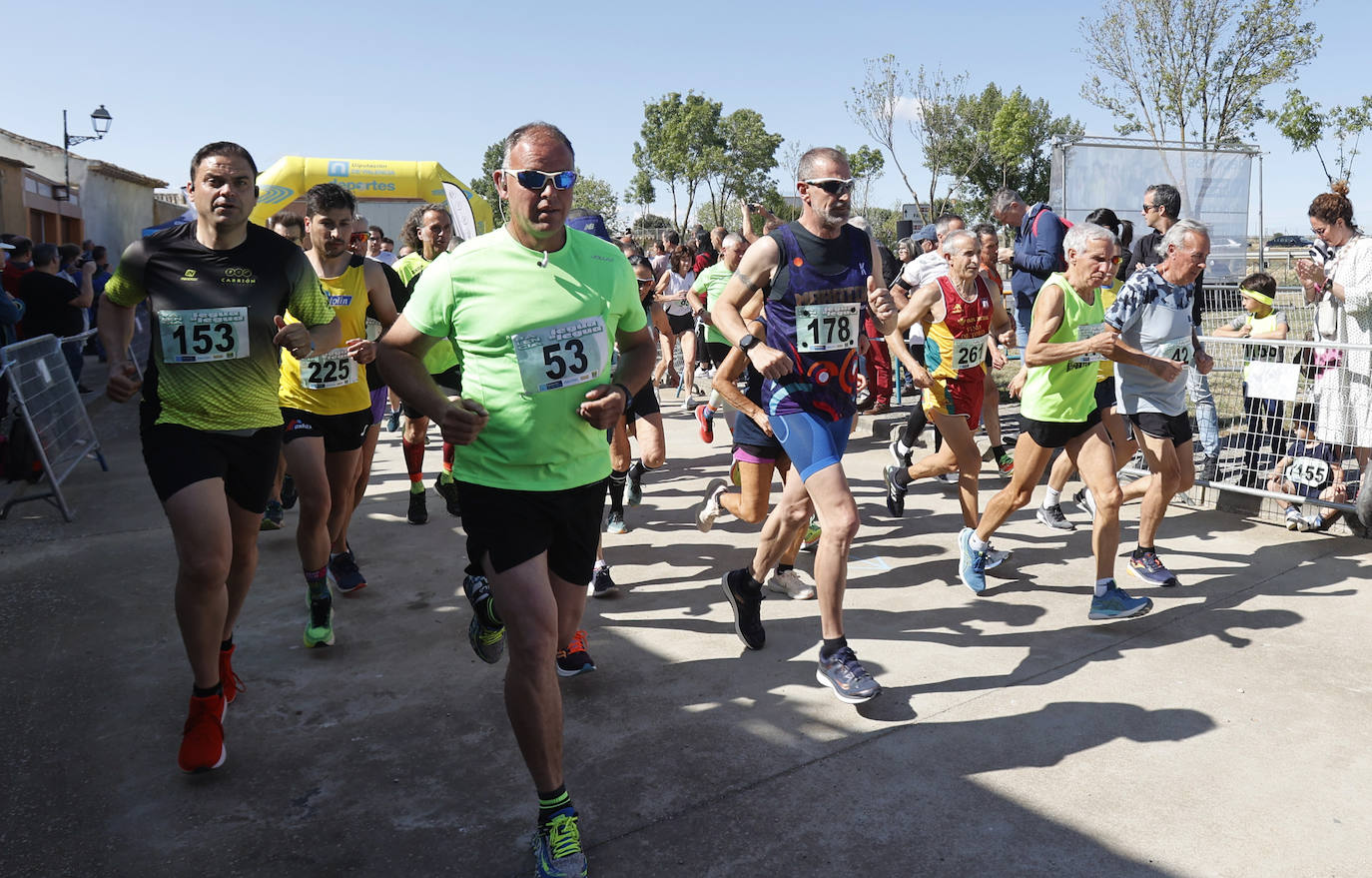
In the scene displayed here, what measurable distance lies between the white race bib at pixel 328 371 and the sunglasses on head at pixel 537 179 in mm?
2257

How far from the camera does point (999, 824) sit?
9.86ft

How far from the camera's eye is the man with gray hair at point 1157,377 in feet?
16.6

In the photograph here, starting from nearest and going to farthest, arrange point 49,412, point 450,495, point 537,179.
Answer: point 537,179, point 450,495, point 49,412

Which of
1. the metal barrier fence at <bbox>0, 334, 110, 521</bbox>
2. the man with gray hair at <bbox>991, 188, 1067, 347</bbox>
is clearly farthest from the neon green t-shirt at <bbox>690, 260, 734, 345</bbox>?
the metal barrier fence at <bbox>0, 334, 110, 521</bbox>

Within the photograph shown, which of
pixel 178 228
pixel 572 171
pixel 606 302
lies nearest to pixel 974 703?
pixel 606 302

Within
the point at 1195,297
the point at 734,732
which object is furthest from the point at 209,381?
the point at 1195,297

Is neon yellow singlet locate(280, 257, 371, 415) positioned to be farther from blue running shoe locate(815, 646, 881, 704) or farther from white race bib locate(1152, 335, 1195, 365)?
white race bib locate(1152, 335, 1195, 365)

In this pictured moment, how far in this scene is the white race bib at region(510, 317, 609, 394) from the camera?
113 inches

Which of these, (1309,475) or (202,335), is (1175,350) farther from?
(202,335)

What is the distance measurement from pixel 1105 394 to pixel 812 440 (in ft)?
7.91

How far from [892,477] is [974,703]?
10.2 feet

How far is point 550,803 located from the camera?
9.18 ft

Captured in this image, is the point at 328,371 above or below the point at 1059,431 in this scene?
above

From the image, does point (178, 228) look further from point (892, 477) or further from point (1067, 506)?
point (1067, 506)
